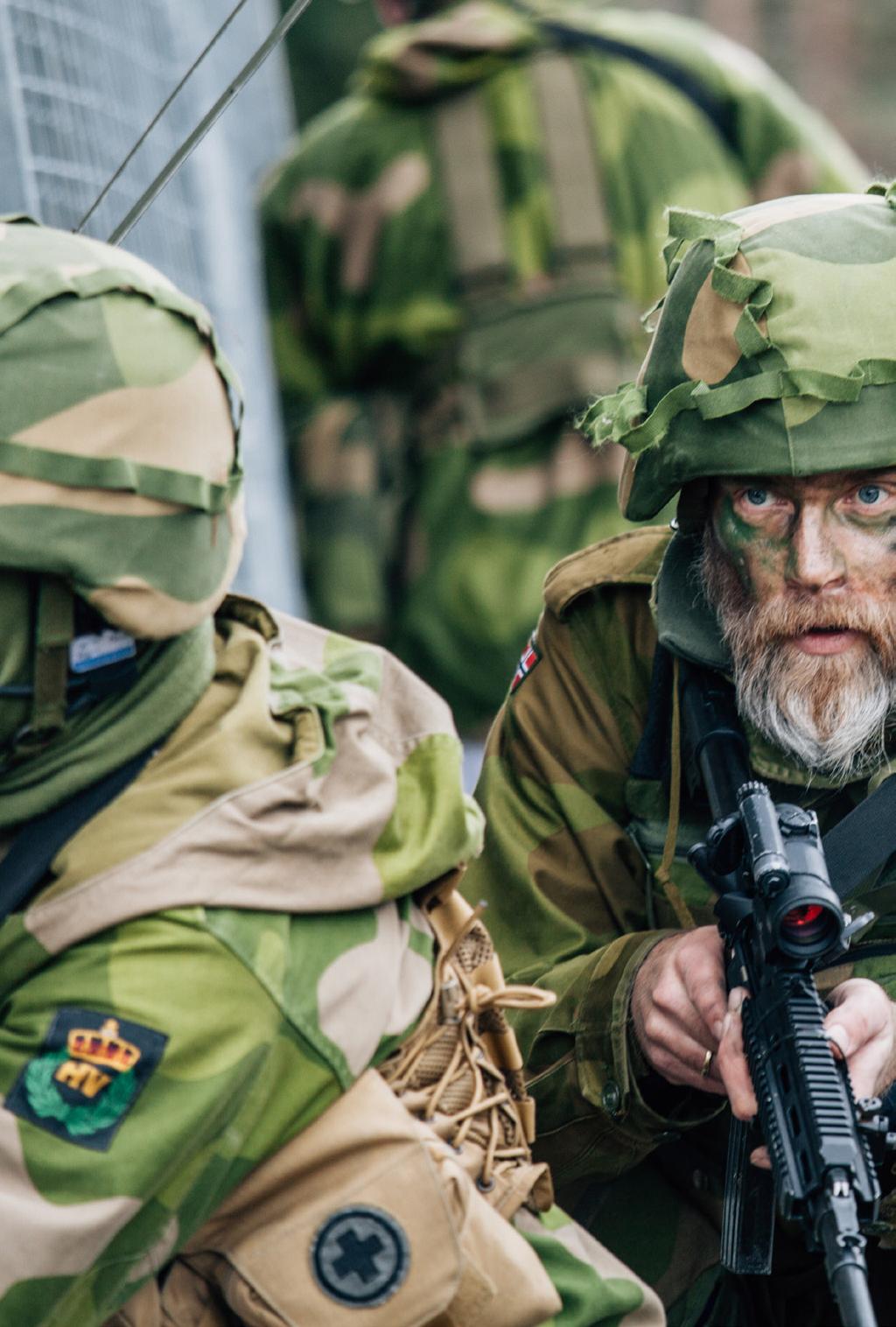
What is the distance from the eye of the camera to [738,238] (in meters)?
3.22

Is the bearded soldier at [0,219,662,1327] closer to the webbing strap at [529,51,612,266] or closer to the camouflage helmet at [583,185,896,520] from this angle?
the camouflage helmet at [583,185,896,520]

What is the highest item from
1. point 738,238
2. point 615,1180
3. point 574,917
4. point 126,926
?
point 738,238

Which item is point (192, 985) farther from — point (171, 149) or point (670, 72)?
point (670, 72)

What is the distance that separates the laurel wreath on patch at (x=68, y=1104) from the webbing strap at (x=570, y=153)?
4.86 metres

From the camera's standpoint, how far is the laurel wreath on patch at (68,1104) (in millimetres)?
2385

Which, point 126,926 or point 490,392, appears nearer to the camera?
point 126,926

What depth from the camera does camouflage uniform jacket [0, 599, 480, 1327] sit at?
238cm

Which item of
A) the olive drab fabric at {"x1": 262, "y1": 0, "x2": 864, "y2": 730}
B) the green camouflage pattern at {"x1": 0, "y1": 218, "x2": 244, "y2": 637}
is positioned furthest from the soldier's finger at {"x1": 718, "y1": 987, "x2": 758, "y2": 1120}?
the olive drab fabric at {"x1": 262, "y1": 0, "x2": 864, "y2": 730}

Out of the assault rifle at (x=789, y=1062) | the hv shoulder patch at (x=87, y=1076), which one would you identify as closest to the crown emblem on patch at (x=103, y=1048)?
the hv shoulder patch at (x=87, y=1076)

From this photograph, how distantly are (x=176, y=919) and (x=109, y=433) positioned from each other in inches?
20.2

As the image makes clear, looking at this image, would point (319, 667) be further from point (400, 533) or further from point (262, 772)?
point (400, 533)

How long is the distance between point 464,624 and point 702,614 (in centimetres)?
374

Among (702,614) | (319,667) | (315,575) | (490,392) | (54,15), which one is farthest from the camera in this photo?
(315,575)

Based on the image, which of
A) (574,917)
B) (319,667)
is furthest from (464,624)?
(319,667)
